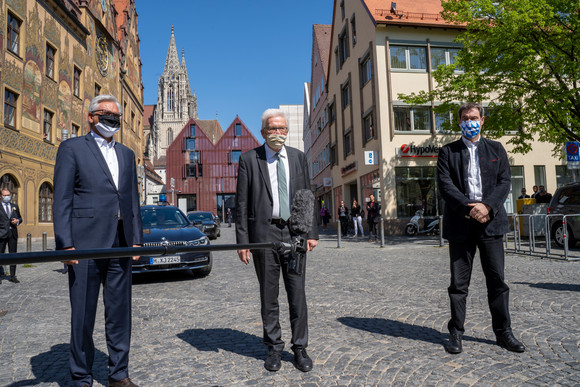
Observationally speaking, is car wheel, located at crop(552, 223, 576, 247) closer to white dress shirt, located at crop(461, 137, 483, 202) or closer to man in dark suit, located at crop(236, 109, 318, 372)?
white dress shirt, located at crop(461, 137, 483, 202)

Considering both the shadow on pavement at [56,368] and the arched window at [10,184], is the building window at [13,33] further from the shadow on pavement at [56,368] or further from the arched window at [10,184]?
the shadow on pavement at [56,368]

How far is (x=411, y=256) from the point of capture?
1162 centimetres

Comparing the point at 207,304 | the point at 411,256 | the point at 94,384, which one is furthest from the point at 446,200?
the point at 411,256

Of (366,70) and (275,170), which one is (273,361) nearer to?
(275,170)

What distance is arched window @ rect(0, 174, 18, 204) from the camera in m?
19.0

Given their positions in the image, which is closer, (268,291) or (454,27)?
(268,291)

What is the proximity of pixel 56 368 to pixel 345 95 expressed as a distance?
91.1 feet

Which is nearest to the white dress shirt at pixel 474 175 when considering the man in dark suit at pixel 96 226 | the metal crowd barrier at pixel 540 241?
the man in dark suit at pixel 96 226

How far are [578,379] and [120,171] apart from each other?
11.5 ft


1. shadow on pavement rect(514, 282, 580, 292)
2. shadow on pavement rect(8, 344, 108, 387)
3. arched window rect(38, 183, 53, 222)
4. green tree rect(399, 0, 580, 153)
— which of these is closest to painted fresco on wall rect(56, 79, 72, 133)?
arched window rect(38, 183, 53, 222)

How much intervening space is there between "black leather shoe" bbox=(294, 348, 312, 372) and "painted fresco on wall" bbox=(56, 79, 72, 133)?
24.1 m

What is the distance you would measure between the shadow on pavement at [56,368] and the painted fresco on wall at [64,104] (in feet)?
74.3

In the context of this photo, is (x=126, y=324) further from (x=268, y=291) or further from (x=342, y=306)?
(x=342, y=306)

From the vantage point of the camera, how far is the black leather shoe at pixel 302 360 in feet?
11.1
